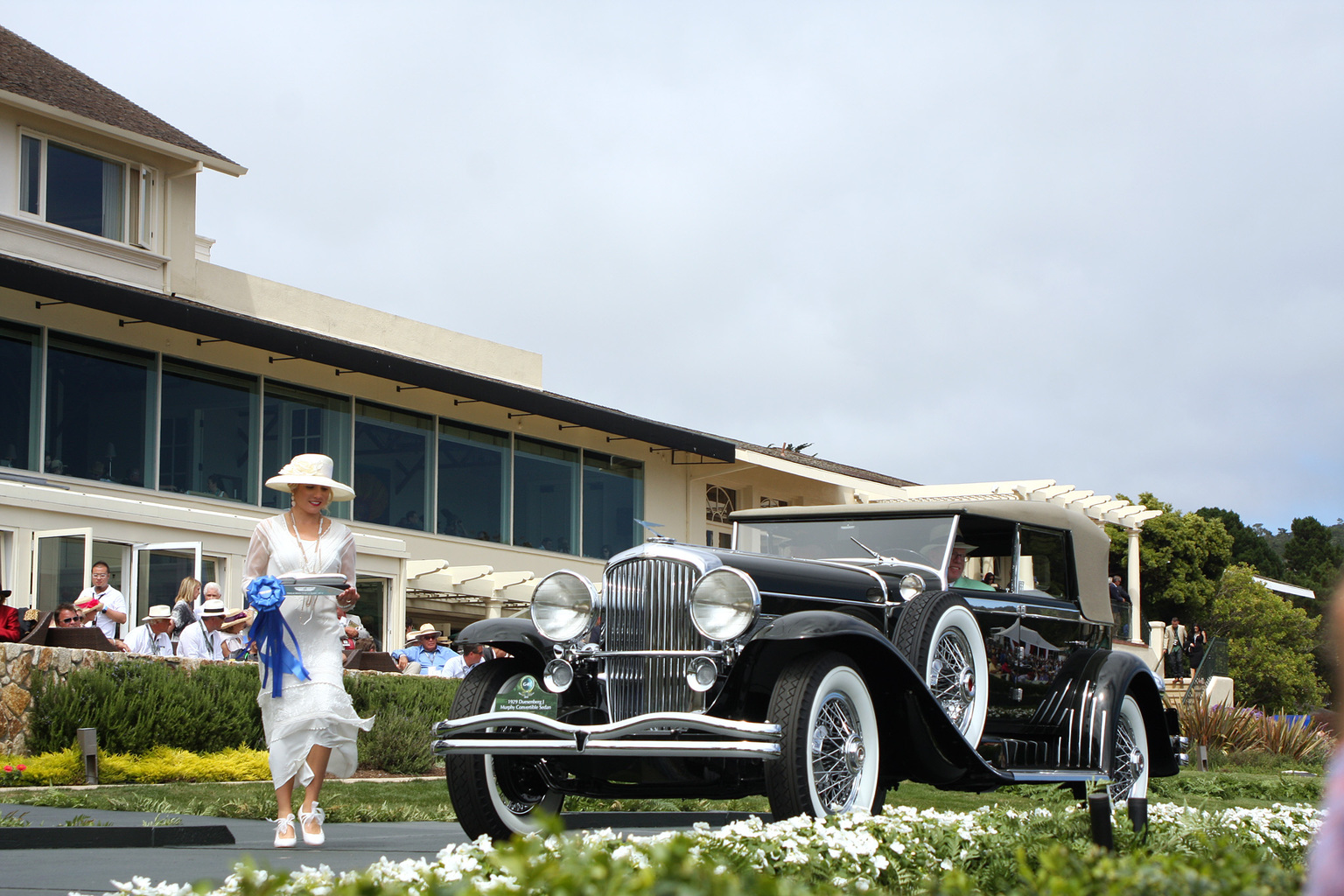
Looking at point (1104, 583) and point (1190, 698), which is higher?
point (1104, 583)

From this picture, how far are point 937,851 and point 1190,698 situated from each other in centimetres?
1758

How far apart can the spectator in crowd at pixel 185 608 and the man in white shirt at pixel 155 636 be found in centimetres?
17

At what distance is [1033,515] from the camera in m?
8.88

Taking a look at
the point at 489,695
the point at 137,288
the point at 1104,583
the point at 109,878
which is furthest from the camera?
the point at 137,288

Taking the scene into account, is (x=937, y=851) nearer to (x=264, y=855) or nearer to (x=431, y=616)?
(x=264, y=855)

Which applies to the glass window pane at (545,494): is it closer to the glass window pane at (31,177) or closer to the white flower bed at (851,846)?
the glass window pane at (31,177)

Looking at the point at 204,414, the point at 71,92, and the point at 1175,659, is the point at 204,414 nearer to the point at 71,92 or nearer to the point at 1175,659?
the point at 71,92

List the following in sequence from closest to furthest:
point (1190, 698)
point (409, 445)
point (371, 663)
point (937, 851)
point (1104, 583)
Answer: point (937, 851), point (1104, 583), point (371, 663), point (1190, 698), point (409, 445)

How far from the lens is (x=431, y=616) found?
2431 centimetres

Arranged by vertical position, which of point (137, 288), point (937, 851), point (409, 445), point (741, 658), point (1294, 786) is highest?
point (137, 288)

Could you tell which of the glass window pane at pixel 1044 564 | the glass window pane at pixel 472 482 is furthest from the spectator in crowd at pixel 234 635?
the glass window pane at pixel 472 482

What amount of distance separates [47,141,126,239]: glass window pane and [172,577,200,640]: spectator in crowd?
26.1 feet

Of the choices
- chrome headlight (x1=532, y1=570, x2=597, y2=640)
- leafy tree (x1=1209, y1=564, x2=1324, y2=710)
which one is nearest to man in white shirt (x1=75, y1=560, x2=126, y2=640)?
chrome headlight (x1=532, y1=570, x2=597, y2=640)

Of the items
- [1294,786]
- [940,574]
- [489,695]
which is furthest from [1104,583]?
[489,695]
